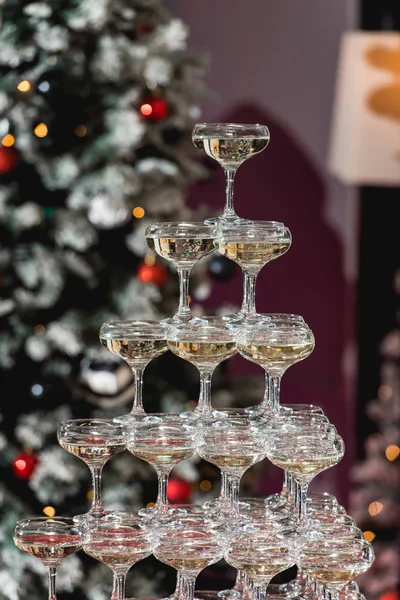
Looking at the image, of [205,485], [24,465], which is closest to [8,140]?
[24,465]

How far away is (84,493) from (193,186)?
175 cm

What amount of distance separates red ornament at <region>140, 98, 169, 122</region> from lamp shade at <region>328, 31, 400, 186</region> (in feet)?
4.90

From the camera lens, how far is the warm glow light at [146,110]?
2.96m

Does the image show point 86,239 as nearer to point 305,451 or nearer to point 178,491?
point 178,491

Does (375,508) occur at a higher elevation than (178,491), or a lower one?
lower

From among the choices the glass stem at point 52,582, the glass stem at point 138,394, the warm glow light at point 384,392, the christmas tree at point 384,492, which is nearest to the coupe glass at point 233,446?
the glass stem at point 138,394

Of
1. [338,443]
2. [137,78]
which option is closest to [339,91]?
[137,78]

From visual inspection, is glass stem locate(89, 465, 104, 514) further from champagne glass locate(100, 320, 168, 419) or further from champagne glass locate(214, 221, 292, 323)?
champagne glass locate(214, 221, 292, 323)

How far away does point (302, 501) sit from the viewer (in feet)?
5.08

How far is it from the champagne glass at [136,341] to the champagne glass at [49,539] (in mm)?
173

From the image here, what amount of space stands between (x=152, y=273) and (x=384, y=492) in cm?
155

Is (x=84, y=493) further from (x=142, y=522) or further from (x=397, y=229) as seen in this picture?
(x=397, y=229)

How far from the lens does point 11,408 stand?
2945 mm

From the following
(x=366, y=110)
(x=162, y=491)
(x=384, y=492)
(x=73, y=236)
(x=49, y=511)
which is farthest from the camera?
(x=366, y=110)
